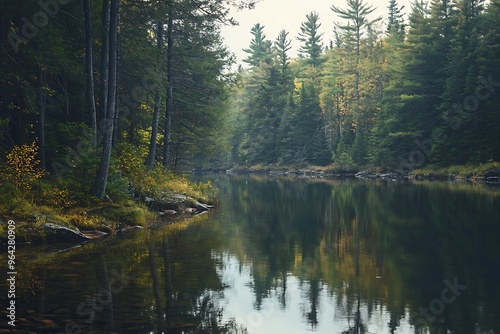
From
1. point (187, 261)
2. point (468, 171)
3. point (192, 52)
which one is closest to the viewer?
point (187, 261)

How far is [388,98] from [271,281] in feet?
200

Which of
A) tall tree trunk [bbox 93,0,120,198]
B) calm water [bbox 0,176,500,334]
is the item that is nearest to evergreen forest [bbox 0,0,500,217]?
tall tree trunk [bbox 93,0,120,198]

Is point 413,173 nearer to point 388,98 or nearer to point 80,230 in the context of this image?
point 388,98

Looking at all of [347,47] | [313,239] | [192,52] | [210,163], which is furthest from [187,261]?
[210,163]

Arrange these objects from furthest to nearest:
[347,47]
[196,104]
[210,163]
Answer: [210,163] → [347,47] → [196,104]

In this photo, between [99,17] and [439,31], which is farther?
[439,31]

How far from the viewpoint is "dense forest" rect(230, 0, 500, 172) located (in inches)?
2255

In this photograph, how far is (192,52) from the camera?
35.4 metres

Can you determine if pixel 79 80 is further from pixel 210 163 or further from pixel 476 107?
pixel 210 163

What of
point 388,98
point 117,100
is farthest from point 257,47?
point 117,100

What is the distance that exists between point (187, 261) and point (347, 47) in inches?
3083
